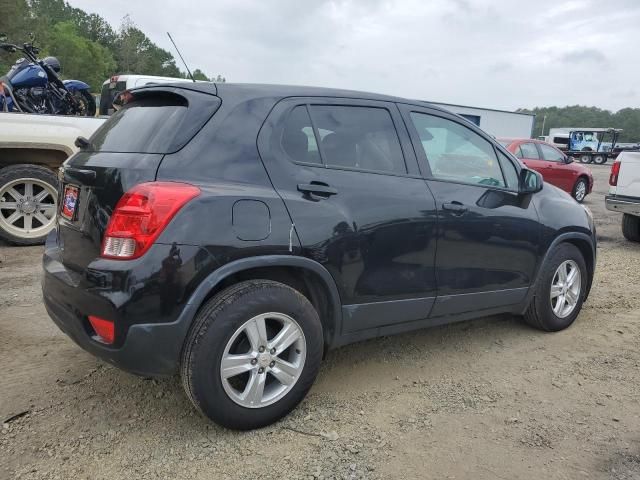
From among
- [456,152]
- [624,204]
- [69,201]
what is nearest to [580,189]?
[624,204]

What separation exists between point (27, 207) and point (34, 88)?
236cm

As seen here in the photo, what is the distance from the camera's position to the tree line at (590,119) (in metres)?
87.0

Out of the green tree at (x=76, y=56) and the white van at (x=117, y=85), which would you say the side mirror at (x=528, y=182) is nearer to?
the white van at (x=117, y=85)

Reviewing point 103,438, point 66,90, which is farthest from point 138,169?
point 66,90

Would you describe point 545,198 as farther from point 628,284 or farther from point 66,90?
point 66,90

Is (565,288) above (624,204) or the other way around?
the other way around

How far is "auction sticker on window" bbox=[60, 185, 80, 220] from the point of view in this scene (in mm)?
2775

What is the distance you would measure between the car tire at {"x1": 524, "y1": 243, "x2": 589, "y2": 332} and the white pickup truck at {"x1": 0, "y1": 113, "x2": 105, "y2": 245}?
5.13m

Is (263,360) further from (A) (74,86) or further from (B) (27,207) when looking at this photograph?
(A) (74,86)

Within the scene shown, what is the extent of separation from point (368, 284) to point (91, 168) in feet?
5.19

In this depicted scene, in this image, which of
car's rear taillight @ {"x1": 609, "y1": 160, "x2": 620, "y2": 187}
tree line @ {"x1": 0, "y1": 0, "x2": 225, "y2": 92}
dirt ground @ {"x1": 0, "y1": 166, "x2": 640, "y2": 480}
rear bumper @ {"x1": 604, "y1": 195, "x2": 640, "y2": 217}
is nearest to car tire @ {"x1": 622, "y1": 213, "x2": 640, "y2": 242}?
rear bumper @ {"x1": 604, "y1": 195, "x2": 640, "y2": 217}

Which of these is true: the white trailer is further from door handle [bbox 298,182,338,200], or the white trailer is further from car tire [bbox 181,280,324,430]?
car tire [bbox 181,280,324,430]

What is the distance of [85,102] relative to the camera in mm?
8414

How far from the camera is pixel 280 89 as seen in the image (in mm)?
2979
